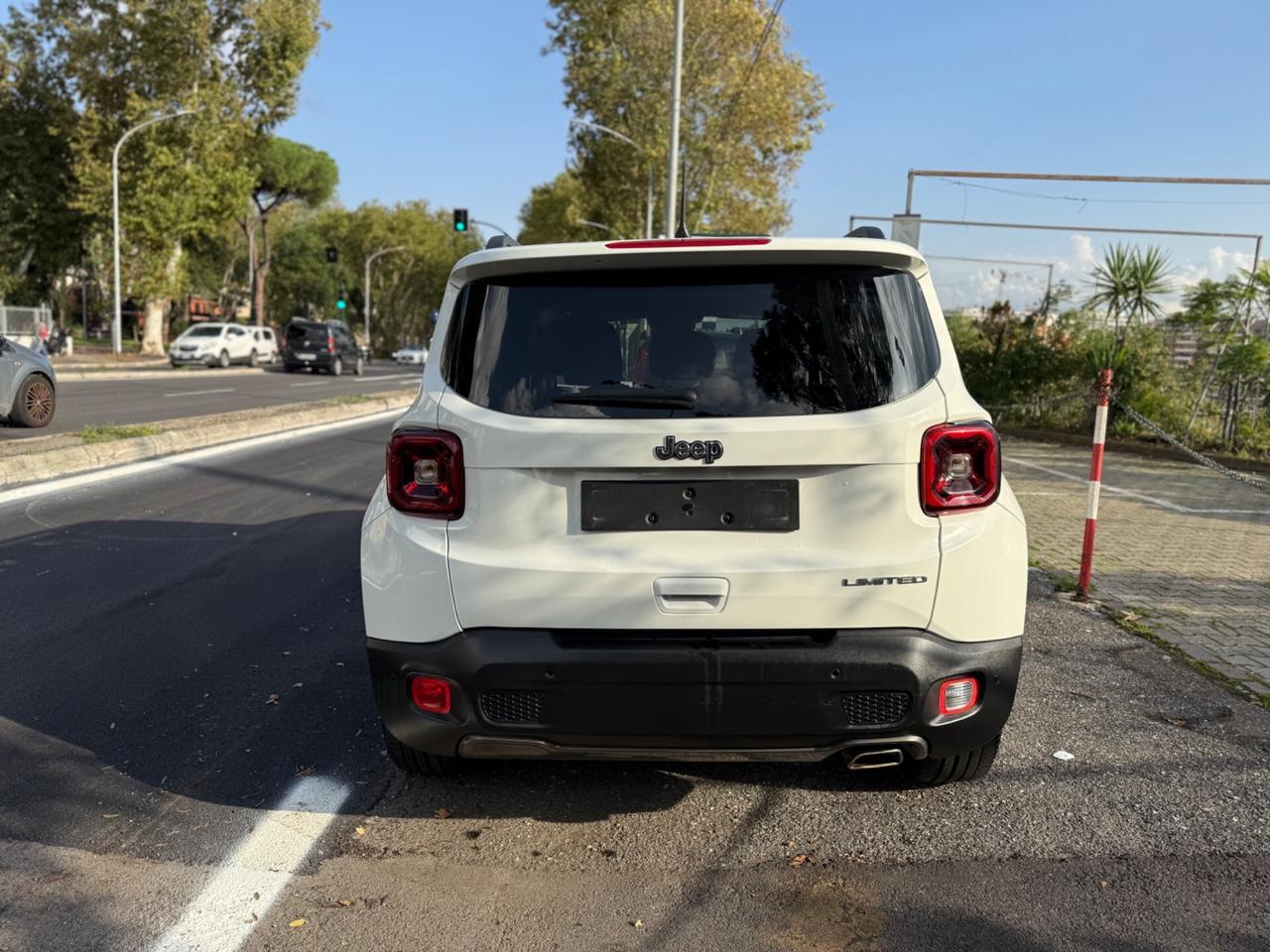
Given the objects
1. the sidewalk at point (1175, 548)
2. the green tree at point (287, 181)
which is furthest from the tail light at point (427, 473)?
the green tree at point (287, 181)

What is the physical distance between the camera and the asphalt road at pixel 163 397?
47.4 ft

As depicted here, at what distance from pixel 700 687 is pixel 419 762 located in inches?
43.3

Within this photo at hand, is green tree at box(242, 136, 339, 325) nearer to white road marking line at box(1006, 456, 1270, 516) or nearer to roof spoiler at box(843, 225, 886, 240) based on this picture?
white road marking line at box(1006, 456, 1270, 516)

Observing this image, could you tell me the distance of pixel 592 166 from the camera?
4047cm

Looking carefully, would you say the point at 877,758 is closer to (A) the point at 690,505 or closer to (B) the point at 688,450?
(A) the point at 690,505

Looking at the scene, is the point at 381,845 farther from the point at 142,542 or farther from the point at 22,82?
the point at 22,82

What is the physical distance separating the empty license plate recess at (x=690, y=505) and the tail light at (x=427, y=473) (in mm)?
377

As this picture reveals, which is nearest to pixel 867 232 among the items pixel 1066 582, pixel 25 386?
pixel 1066 582

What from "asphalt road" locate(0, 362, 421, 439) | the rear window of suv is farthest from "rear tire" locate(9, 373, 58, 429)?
the rear window of suv

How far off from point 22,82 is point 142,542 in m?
43.6

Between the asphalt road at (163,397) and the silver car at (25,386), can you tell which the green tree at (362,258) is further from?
the silver car at (25,386)

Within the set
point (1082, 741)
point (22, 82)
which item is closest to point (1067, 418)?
point (1082, 741)

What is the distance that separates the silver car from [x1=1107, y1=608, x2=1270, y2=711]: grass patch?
12.4 m

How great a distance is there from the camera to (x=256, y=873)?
8.92ft
